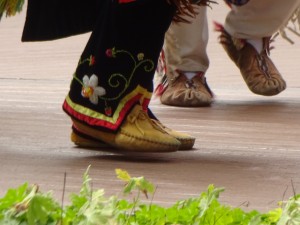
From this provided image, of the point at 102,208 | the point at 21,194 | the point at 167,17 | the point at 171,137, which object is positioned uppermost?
the point at 102,208

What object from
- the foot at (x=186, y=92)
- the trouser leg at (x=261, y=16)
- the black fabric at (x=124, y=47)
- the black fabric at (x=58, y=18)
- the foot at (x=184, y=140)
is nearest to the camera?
the black fabric at (x=124, y=47)

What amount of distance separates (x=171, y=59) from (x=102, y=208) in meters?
3.37

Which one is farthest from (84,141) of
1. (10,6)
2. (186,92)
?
(186,92)

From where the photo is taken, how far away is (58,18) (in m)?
3.72

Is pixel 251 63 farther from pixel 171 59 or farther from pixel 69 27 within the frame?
pixel 69 27

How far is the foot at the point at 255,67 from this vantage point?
5.37m

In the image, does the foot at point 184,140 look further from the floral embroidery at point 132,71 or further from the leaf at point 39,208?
→ the leaf at point 39,208

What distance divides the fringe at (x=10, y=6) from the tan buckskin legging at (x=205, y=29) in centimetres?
171

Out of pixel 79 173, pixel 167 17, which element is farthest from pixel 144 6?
pixel 79 173

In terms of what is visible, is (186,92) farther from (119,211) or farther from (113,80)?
(119,211)

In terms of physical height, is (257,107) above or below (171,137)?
below

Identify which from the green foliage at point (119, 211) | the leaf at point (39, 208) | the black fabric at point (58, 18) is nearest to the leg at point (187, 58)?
the black fabric at point (58, 18)

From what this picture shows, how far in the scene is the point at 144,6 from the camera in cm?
354

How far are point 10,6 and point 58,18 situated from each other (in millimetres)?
198
